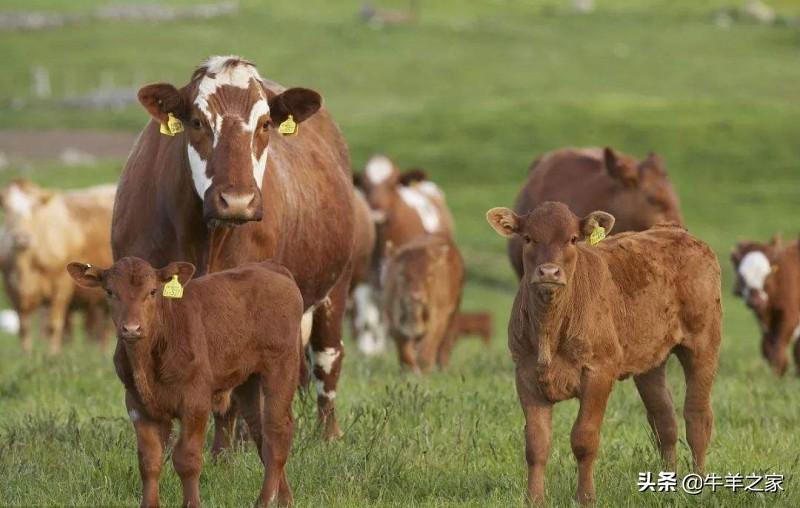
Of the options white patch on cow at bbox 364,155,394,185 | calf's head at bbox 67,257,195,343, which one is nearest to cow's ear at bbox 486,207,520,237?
calf's head at bbox 67,257,195,343

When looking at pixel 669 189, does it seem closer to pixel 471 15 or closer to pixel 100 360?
pixel 100 360

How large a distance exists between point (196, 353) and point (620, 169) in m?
8.15

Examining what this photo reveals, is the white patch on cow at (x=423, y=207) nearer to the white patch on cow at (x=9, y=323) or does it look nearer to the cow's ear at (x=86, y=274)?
the white patch on cow at (x=9, y=323)

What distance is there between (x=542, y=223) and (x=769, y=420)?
3314 millimetres

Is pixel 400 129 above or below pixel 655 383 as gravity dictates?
below

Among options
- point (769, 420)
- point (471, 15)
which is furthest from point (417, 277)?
point (471, 15)

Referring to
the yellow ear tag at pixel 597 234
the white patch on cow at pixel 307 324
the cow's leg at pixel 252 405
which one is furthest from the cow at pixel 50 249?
the yellow ear tag at pixel 597 234

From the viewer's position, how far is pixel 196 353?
6.80 metres

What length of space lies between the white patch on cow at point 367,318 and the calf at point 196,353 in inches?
563

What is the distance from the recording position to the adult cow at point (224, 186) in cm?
809

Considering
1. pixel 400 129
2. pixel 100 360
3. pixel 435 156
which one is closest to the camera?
pixel 100 360

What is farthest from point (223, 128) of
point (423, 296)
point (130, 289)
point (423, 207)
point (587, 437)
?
point (423, 207)

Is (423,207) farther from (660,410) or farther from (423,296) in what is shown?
(660,410)

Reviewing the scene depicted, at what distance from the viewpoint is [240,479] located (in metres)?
7.52
